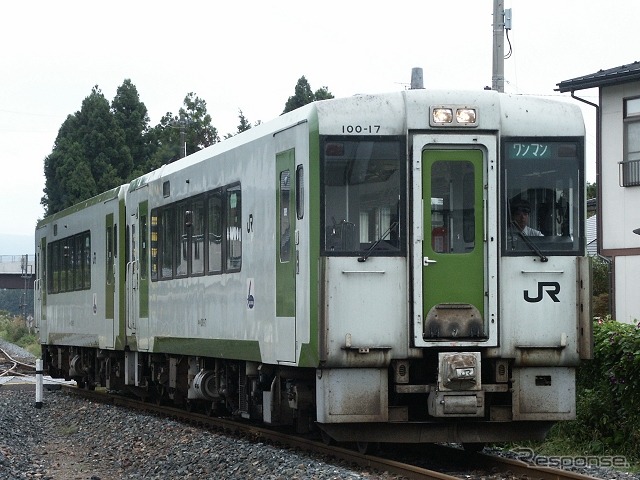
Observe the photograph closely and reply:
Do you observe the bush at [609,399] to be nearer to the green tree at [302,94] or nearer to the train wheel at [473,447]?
the train wheel at [473,447]

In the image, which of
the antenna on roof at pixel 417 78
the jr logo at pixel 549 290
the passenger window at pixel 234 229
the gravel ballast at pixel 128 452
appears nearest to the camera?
the jr logo at pixel 549 290

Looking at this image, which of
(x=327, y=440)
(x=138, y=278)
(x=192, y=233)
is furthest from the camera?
(x=138, y=278)

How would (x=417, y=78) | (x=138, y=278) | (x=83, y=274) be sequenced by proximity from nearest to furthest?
(x=417, y=78)
(x=138, y=278)
(x=83, y=274)

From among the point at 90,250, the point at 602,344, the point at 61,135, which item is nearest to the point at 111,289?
the point at 90,250

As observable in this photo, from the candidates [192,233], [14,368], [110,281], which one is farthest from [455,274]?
[14,368]

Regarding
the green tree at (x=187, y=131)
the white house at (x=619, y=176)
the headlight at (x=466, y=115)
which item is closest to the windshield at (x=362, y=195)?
the headlight at (x=466, y=115)

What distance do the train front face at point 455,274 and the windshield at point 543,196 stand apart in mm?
11

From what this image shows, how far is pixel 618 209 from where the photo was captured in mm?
25141

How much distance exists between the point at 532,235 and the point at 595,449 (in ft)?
7.20

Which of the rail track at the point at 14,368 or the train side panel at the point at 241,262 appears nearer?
the train side panel at the point at 241,262

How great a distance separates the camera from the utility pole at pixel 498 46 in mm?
17609

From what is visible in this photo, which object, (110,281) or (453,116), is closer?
(453,116)

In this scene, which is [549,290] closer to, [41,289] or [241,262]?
[241,262]

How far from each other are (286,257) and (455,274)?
5.13 ft
